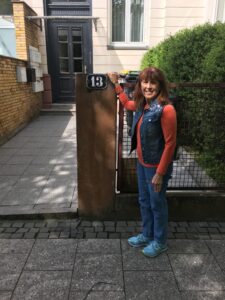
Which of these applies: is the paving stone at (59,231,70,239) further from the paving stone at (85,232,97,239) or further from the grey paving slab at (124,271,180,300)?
the grey paving slab at (124,271,180,300)

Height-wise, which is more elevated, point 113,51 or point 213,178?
point 113,51

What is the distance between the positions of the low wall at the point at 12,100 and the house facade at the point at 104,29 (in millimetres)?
2137

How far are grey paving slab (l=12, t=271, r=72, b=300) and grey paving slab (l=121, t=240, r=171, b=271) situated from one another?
54 centimetres

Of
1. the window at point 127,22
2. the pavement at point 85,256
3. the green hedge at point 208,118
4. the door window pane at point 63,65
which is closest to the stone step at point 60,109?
the door window pane at point 63,65

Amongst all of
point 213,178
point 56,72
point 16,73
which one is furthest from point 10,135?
point 213,178

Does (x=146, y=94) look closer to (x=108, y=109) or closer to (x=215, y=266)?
(x=108, y=109)

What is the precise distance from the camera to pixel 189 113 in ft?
10.6

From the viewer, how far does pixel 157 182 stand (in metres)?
2.49

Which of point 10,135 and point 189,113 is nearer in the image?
point 189,113

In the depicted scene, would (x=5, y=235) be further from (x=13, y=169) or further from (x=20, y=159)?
(x=20, y=159)

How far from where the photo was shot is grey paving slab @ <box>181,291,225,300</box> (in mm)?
2301

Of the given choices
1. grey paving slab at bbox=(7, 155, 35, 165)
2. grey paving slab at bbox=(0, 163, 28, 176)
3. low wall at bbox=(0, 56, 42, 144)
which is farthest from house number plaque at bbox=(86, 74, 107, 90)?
low wall at bbox=(0, 56, 42, 144)

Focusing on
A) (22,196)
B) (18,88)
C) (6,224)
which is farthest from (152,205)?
(18,88)

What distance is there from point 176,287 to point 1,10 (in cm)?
1078
